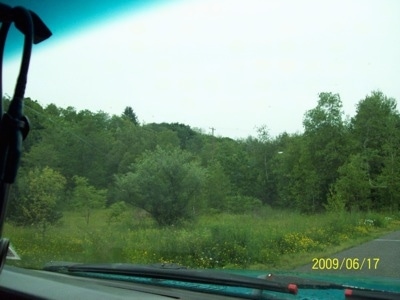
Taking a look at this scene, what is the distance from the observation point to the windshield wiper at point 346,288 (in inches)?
131

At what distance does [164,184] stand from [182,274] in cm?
408

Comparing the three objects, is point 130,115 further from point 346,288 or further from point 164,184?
point 346,288

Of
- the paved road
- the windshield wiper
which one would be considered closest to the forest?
the paved road

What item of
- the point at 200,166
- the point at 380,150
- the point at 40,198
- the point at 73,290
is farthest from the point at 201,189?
the point at 73,290

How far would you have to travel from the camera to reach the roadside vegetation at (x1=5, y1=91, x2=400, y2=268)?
611 cm

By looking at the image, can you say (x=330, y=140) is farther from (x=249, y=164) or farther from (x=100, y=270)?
(x=100, y=270)

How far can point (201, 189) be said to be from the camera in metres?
8.22

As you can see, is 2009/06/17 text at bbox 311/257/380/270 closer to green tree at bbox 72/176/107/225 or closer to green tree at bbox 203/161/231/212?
green tree at bbox 203/161/231/212

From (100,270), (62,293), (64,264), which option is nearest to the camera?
(62,293)

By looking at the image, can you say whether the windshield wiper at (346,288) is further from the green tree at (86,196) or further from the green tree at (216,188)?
the green tree at (86,196)

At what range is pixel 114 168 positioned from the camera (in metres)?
8.28

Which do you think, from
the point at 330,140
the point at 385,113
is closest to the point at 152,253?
the point at 330,140

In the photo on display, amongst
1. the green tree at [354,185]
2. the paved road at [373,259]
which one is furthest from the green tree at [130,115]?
the paved road at [373,259]

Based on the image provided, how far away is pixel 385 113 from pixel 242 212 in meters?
2.68
